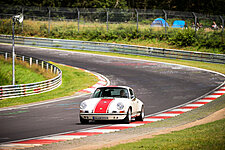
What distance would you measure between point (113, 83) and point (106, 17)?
777 inches

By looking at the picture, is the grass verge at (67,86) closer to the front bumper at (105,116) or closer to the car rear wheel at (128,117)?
the front bumper at (105,116)

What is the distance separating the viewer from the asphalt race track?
13.3m

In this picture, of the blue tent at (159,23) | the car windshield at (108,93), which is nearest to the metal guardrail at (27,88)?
the car windshield at (108,93)

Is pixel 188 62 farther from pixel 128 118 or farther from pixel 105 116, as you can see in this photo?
pixel 105 116

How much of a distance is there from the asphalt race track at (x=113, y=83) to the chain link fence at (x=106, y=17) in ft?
17.5

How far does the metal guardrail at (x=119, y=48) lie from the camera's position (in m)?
35.8

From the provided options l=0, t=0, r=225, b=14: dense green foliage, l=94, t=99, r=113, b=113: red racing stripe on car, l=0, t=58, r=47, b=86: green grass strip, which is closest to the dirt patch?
l=94, t=99, r=113, b=113: red racing stripe on car

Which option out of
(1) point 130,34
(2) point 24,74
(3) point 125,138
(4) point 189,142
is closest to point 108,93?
(3) point 125,138

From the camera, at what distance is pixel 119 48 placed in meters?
41.8

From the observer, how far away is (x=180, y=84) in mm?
25578

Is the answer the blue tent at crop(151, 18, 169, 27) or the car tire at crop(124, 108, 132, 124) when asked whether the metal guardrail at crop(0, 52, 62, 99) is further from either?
the blue tent at crop(151, 18, 169, 27)

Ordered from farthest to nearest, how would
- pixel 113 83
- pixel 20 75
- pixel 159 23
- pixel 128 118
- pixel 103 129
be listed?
pixel 159 23 → pixel 20 75 → pixel 113 83 → pixel 128 118 → pixel 103 129

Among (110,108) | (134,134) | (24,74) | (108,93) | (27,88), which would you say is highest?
(108,93)

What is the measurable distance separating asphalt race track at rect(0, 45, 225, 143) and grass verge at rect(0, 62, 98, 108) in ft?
5.06
